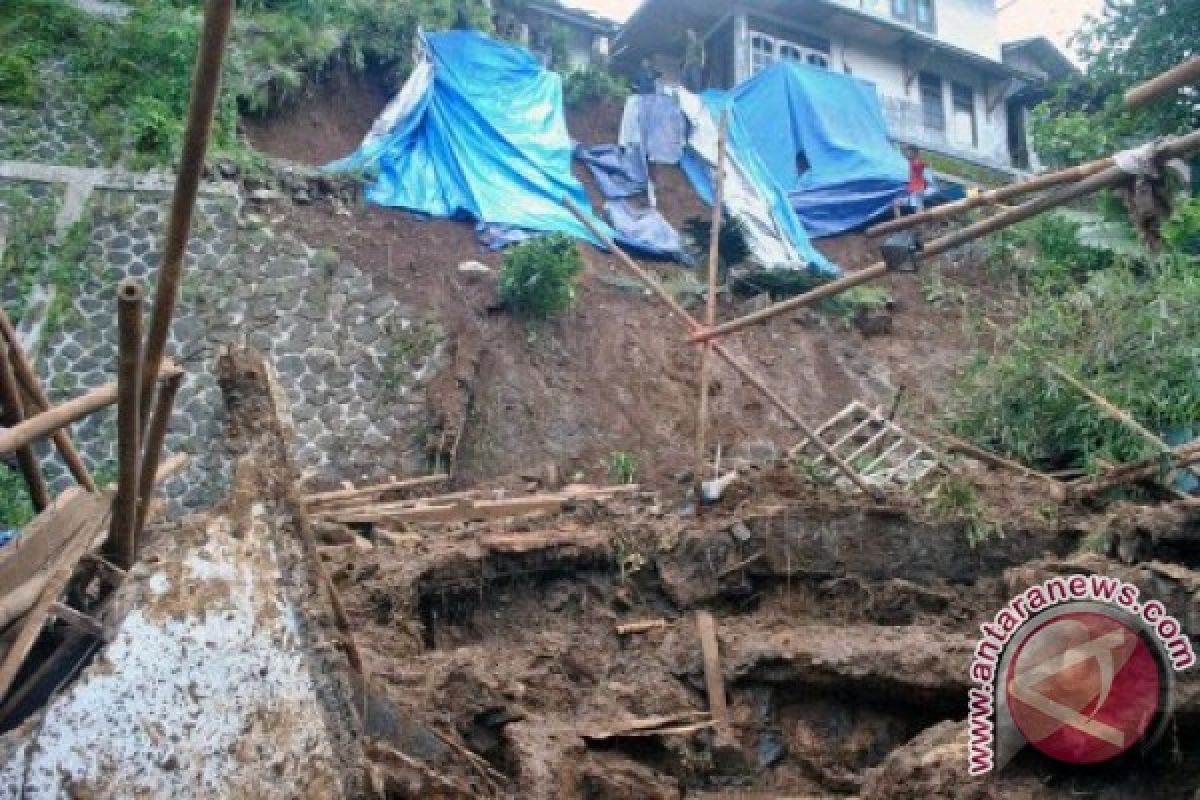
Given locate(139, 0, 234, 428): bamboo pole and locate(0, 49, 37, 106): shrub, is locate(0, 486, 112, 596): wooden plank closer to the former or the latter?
locate(139, 0, 234, 428): bamboo pole

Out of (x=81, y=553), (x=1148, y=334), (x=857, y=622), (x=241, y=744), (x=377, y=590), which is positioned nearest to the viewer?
(x=241, y=744)

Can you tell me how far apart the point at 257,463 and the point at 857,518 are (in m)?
5.03

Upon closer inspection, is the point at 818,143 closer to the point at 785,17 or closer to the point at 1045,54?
the point at 785,17

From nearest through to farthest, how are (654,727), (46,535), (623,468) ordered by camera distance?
(46,535) < (654,727) < (623,468)

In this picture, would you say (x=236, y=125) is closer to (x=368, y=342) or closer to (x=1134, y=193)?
(x=368, y=342)

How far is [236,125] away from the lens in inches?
464

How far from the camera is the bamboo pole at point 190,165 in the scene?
2025mm

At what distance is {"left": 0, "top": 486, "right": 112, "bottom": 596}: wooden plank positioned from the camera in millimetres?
3322

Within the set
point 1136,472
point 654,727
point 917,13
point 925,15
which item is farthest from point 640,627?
point 925,15

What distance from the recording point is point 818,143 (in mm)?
16141

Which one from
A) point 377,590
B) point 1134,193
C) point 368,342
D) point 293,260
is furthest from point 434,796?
point 293,260

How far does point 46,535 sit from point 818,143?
1462 centimetres

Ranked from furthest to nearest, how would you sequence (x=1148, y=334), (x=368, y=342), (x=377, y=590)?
(x=368, y=342) → (x=1148, y=334) → (x=377, y=590)

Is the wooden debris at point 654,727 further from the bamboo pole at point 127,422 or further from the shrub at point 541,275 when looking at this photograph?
the shrub at point 541,275
